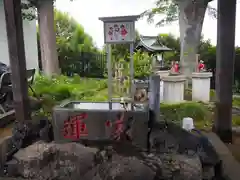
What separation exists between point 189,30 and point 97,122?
22.3ft

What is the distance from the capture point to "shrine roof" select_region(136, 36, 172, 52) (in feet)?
32.6

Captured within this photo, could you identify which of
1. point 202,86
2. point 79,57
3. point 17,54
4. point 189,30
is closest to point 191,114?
point 202,86

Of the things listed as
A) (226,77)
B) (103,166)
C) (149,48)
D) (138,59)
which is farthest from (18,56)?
(149,48)

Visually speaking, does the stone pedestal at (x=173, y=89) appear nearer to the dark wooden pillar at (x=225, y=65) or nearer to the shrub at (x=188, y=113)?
the shrub at (x=188, y=113)

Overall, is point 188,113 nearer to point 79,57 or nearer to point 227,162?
point 227,162

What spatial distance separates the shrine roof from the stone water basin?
7965 millimetres

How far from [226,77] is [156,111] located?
47.7 inches

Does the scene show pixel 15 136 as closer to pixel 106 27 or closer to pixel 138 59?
pixel 106 27

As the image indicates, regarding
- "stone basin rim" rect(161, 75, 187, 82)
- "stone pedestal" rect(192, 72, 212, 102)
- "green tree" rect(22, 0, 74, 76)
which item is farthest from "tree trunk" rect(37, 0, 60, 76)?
"stone pedestal" rect(192, 72, 212, 102)

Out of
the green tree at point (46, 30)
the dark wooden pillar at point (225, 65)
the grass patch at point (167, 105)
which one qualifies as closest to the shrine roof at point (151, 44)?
the grass patch at point (167, 105)

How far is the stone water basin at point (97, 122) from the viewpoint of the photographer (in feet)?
7.04

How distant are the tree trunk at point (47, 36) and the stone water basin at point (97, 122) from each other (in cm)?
624

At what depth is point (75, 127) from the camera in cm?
226

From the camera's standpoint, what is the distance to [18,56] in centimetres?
311
